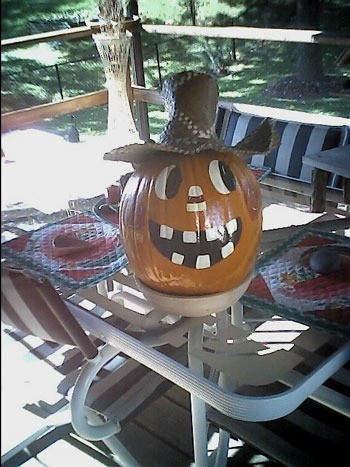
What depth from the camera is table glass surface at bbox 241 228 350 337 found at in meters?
0.92

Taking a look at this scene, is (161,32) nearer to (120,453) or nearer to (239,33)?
(239,33)

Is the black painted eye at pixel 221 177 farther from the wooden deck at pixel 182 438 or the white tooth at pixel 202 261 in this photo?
the wooden deck at pixel 182 438

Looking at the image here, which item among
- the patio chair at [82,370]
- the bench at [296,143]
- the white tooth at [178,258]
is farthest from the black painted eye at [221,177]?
the bench at [296,143]

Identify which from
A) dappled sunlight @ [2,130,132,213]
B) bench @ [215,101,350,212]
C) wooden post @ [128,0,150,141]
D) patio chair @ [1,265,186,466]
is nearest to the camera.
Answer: patio chair @ [1,265,186,466]

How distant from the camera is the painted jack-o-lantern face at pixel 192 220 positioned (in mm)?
857

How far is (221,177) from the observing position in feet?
2.85

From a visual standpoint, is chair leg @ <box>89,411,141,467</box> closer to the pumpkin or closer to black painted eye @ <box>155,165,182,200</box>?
the pumpkin

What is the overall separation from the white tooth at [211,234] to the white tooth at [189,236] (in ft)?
0.06

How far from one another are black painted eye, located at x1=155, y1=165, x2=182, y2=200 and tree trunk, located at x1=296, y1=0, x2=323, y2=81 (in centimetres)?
314

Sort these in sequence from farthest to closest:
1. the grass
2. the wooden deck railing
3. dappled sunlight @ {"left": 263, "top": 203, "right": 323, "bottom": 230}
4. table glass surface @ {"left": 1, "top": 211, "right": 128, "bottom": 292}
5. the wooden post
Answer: the wooden post, the wooden deck railing, the grass, dappled sunlight @ {"left": 263, "top": 203, "right": 323, "bottom": 230}, table glass surface @ {"left": 1, "top": 211, "right": 128, "bottom": 292}

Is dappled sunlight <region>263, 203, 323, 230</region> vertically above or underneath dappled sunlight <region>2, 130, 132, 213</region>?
underneath

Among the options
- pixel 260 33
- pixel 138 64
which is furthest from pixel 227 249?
pixel 138 64

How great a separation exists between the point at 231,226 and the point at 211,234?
3 cm

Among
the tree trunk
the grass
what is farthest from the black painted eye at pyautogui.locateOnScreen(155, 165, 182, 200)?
the tree trunk
